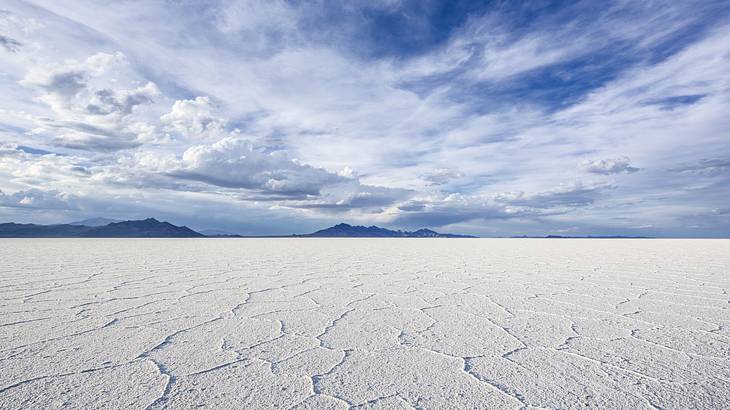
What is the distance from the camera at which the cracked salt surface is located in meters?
1.63

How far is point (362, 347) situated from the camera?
90.1 inches

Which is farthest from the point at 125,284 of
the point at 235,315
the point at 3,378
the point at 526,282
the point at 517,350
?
the point at 526,282

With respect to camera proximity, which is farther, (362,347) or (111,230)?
(111,230)

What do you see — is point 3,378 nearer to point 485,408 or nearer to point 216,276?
point 485,408

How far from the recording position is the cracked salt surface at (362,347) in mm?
1633

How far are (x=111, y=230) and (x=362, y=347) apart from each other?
115 m

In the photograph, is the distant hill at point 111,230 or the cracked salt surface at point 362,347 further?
the distant hill at point 111,230

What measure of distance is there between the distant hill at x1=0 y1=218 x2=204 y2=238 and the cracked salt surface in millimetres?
85474

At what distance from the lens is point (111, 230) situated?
98.3 m

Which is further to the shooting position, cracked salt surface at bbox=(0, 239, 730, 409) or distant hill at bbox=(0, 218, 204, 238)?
distant hill at bbox=(0, 218, 204, 238)

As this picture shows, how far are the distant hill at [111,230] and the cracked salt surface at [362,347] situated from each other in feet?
280

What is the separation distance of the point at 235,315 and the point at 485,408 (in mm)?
2122

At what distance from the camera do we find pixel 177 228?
357 ft

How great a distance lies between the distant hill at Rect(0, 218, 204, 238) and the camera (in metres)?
82.6
